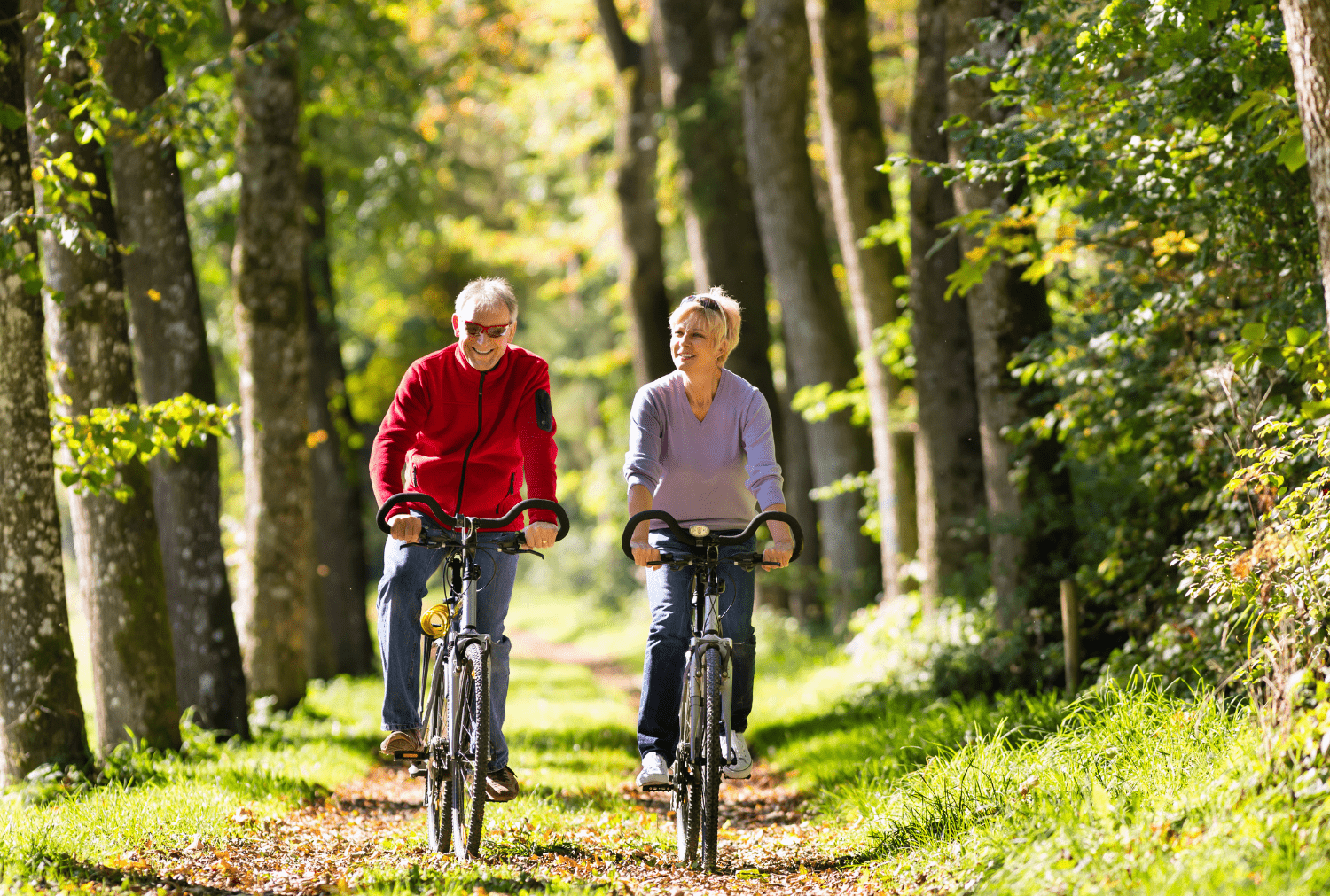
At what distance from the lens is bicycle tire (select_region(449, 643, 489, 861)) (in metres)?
4.68

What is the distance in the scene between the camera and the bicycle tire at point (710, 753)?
15.7ft

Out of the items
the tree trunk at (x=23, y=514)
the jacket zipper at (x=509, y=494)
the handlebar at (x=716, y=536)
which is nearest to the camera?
the handlebar at (x=716, y=536)

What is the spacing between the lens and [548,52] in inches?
899

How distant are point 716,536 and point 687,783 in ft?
3.39

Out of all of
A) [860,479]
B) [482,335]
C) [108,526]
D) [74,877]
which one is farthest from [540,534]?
[860,479]

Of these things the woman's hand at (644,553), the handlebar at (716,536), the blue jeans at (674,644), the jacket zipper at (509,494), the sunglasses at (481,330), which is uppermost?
the sunglasses at (481,330)

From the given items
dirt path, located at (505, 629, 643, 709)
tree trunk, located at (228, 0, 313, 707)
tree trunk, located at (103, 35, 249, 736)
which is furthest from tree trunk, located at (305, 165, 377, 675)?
tree trunk, located at (103, 35, 249, 736)

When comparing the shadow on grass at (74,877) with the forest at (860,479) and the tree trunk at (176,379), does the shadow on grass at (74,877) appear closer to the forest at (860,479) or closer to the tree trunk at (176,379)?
the forest at (860,479)

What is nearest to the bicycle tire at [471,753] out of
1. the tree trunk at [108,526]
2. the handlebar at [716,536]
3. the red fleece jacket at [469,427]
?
the red fleece jacket at [469,427]

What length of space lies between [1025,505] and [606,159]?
14034mm

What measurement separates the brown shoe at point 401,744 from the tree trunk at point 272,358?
503cm

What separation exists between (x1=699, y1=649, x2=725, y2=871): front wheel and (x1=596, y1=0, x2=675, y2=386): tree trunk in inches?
475

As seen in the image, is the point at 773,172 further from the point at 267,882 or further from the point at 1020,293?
the point at 267,882

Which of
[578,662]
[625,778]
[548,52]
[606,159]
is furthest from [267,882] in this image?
[548,52]
